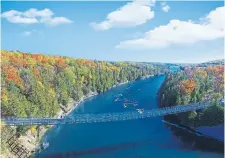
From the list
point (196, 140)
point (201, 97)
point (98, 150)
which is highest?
point (201, 97)

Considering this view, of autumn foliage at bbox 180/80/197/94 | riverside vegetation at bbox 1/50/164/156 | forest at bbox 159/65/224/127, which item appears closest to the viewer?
riverside vegetation at bbox 1/50/164/156

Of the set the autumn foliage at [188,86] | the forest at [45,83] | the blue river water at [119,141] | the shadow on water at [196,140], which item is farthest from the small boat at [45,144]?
the autumn foliage at [188,86]

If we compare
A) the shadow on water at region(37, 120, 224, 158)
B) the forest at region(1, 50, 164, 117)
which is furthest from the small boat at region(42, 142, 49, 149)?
the forest at region(1, 50, 164, 117)

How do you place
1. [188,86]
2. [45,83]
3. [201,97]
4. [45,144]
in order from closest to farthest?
[45,144] → [201,97] → [188,86] → [45,83]

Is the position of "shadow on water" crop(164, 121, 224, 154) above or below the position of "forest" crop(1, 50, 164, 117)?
below

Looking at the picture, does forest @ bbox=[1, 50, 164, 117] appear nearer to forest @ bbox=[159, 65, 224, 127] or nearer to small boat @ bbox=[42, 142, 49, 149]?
small boat @ bbox=[42, 142, 49, 149]

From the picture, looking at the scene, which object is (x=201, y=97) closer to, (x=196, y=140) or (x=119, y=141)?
(x=196, y=140)

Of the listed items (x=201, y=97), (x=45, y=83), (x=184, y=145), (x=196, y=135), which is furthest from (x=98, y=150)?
(x=45, y=83)

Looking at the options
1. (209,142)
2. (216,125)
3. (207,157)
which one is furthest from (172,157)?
(216,125)

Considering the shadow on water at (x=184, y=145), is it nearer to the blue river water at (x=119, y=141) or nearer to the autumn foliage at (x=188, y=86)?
the blue river water at (x=119, y=141)
